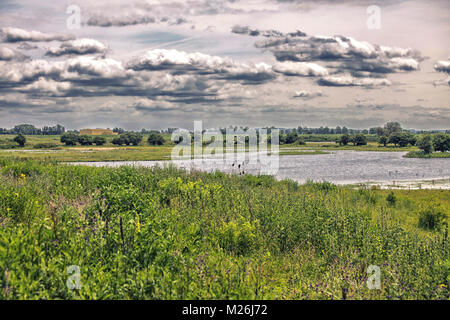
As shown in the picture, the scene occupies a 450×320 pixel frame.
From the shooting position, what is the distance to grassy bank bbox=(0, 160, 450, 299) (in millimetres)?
5391

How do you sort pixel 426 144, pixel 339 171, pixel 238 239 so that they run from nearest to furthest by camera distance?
pixel 238 239 < pixel 339 171 < pixel 426 144

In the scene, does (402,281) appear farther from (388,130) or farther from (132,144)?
(388,130)

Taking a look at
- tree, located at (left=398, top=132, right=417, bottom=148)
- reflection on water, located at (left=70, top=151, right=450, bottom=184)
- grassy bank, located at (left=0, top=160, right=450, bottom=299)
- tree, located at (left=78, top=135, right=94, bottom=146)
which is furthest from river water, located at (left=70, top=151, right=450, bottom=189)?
tree, located at (left=398, top=132, right=417, bottom=148)

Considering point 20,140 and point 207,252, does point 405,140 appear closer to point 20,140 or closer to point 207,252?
point 20,140

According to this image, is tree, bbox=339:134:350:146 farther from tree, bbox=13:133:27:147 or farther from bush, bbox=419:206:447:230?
bush, bbox=419:206:447:230

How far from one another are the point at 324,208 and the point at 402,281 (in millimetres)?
Result: 4897

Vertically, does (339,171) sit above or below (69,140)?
below

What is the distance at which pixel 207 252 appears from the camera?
6.80 metres

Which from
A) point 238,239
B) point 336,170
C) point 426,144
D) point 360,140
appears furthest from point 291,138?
point 238,239

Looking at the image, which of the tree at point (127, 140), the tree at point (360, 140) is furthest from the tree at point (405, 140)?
the tree at point (127, 140)

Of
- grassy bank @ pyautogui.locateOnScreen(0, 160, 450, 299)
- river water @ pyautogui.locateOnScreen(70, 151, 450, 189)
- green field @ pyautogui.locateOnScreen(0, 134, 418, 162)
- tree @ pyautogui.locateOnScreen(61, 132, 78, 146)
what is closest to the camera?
grassy bank @ pyautogui.locateOnScreen(0, 160, 450, 299)

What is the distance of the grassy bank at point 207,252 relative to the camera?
5.39 metres

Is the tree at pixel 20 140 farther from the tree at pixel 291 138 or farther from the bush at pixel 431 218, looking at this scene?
the bush at pixel 431 218
